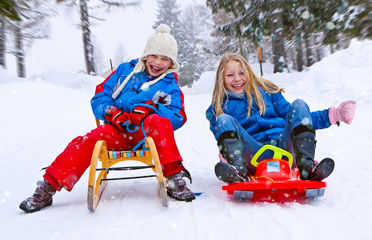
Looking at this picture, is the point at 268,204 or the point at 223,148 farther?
the point at 223,148

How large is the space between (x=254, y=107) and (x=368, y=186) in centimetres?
102

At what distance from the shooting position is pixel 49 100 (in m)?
7.73

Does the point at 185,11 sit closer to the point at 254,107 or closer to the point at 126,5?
the point at 126,5

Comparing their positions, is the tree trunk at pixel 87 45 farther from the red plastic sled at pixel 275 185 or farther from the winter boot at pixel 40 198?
the red plastic sled at pixel 275 185

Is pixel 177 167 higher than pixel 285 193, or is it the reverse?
pixel 177 167

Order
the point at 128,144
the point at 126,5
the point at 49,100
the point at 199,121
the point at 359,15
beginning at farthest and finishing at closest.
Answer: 1. the point at 126,5
2. the point at 49,100
3. the point at 199,121
4. the point at 359,15
5. the point at 128,144

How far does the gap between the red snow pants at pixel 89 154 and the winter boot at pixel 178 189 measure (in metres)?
0.04

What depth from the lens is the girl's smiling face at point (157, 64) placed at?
9.03ft

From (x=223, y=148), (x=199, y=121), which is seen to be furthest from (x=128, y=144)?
(x=199, y=121)

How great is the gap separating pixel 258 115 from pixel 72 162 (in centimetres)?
151

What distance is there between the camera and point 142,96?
262cm

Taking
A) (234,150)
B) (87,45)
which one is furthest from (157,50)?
(87,45)

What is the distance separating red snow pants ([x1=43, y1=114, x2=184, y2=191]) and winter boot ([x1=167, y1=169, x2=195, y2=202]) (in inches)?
1.7

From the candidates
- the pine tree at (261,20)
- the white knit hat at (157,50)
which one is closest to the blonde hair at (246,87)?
the white knit hat at (157,50)
